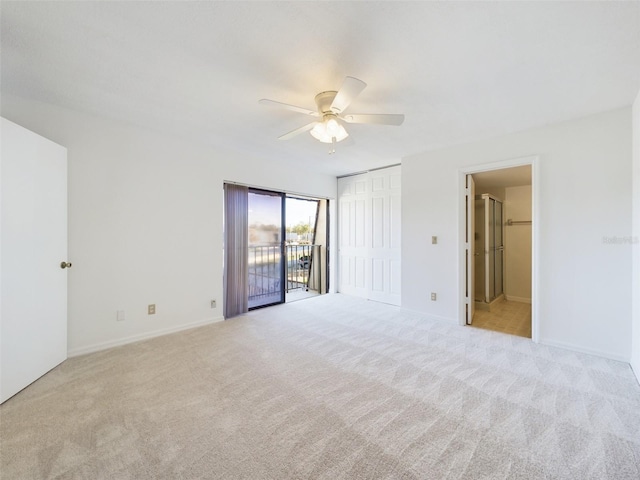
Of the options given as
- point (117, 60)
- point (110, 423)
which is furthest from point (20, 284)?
point (117, 60)

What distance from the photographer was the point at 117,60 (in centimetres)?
192

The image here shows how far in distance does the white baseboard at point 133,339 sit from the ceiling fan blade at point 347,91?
3.14 meters

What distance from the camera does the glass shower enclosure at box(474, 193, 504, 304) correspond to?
468cm

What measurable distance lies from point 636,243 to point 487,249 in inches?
88.0

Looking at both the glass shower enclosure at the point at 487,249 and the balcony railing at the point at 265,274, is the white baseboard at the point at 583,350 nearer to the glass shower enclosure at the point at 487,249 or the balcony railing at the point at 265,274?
the glass shower enclosure at the point at 487,249

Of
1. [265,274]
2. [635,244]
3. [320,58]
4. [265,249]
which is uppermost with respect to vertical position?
[320,58]

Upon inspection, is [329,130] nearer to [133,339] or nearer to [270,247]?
[270,247]

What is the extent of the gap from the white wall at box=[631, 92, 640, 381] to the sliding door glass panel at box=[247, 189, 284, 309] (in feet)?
13.6

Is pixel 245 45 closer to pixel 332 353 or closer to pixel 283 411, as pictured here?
pixel 283 411

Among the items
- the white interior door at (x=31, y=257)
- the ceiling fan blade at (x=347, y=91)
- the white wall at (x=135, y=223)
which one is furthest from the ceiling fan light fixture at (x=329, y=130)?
the white interior door at (x=31, y=257)

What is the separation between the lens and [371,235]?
5078mm

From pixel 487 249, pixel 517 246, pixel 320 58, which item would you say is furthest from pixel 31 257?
pixel 517 246

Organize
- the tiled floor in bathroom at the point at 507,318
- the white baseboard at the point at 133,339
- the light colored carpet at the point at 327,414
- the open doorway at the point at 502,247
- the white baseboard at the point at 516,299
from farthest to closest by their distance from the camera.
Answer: the white baseboard at the point at 516,299
the open doorway at the point at 502,247
the tiled floor in bathroom at the point at 507,318
the white baseboard at the point at 133,339
the light colored carpet at the point at 327,414

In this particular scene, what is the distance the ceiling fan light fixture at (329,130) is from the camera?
2244 mm
